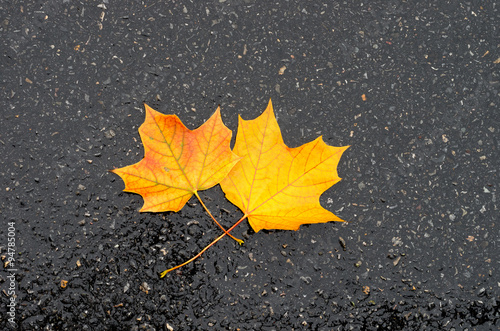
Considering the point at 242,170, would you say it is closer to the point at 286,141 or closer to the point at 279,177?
the point at 279,177

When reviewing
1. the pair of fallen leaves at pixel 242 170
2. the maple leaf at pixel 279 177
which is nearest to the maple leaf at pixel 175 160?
the pair of fallen leaves at pixel 242 170

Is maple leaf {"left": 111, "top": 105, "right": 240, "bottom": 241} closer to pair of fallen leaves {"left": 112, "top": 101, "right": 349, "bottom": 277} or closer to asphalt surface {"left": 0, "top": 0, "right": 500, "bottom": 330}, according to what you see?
pair of fallen leaves {"left": 112, "top": 101, "right": 349, "bottom": 277}

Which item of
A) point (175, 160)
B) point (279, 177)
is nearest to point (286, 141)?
point (279, 177)

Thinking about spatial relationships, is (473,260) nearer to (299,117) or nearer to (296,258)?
(296,258)

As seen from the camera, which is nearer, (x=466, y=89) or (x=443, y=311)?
(x=443, y=311)

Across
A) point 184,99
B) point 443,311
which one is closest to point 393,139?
point 443,311

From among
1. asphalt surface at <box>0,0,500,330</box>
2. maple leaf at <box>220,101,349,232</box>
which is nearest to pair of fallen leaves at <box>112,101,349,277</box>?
maple leaf at <box>220,101,349,232</box>

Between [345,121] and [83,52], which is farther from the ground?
[83,52]
